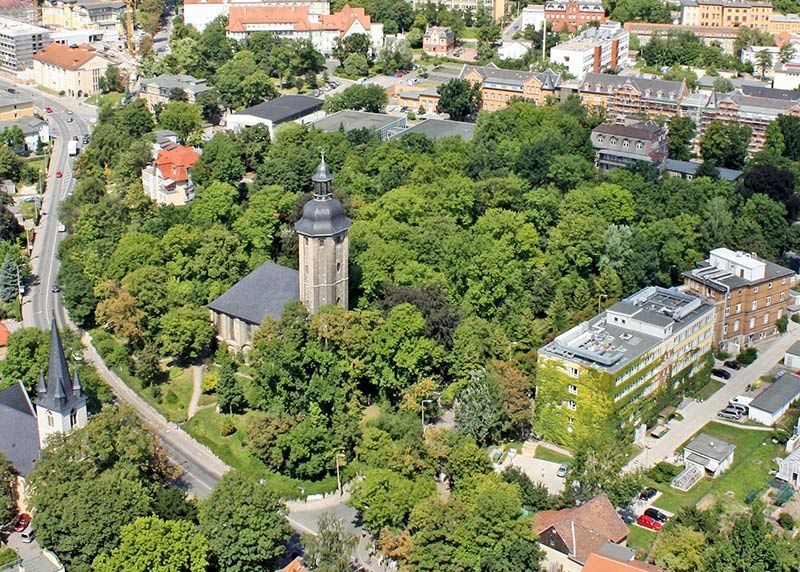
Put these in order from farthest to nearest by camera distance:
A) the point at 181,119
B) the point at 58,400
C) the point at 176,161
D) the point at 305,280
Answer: the point at 181,119
the point at 176,161
the point at 305,280
the point at 58,400

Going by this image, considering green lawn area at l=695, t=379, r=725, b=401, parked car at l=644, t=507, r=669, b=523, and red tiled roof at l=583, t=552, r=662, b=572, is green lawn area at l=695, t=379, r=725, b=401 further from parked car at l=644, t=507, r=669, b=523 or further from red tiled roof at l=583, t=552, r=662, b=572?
red tiled roof at l=583, t=552, r=662, b=572

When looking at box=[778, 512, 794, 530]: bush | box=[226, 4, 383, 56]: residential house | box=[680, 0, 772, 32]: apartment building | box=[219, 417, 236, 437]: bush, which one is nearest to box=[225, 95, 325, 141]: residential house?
box=[226, 4, 383, 56]: residential house

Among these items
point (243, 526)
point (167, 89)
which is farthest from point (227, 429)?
point (167, 89)

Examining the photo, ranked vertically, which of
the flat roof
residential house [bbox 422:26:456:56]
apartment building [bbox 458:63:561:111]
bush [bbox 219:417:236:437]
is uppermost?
residential house [bbox 422:26:456:56]

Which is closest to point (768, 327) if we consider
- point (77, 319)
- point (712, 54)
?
point (77, 319)

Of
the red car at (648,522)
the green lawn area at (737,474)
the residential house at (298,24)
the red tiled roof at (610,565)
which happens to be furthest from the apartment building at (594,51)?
the red tiled roof at (610,565)

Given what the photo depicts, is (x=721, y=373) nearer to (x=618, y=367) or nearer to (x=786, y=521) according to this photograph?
(x=618, y=367)

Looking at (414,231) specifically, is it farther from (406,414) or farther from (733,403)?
(733,403)
